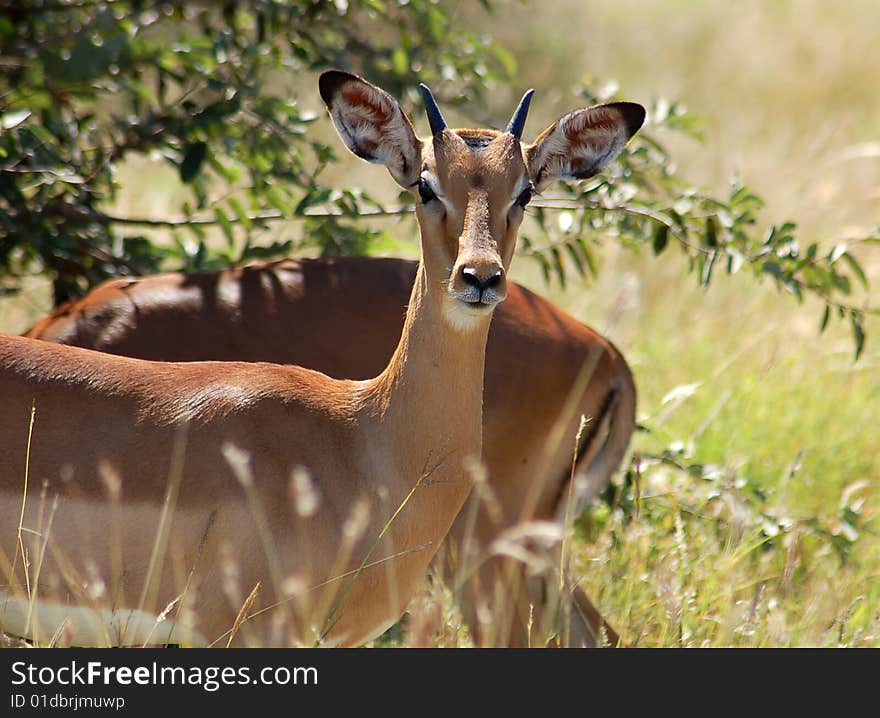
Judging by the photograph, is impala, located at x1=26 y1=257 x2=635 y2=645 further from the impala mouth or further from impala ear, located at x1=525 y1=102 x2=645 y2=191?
the impala mouth

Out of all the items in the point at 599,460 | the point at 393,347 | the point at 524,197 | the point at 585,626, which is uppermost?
the point at 524,197

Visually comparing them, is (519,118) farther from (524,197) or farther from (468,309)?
(468,309)

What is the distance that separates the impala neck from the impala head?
7 cm

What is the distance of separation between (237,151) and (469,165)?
6.50ft

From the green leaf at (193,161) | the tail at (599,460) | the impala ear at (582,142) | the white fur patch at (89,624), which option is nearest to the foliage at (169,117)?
the green leaf at (193,161)

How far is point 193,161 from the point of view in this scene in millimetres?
4805

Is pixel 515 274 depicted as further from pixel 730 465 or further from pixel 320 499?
pixel 320 499

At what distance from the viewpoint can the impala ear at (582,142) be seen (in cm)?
375

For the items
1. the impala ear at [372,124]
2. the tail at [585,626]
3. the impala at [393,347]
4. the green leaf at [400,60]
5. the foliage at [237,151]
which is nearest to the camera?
the impala ear at [372,124]

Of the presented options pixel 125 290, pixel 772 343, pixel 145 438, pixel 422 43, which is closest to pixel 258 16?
pixel 422 43

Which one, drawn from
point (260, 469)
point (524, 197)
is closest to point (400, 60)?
point (524, 197)

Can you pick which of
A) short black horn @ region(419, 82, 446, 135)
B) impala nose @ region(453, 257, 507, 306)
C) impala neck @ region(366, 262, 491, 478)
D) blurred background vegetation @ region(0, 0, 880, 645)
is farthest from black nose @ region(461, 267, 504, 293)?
blurred background vegetation @ region(0, 0, 880, 645)

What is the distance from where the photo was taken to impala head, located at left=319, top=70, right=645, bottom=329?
10.7 feet

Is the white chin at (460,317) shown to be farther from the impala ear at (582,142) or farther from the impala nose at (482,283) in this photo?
the impala ear at (582,142)
